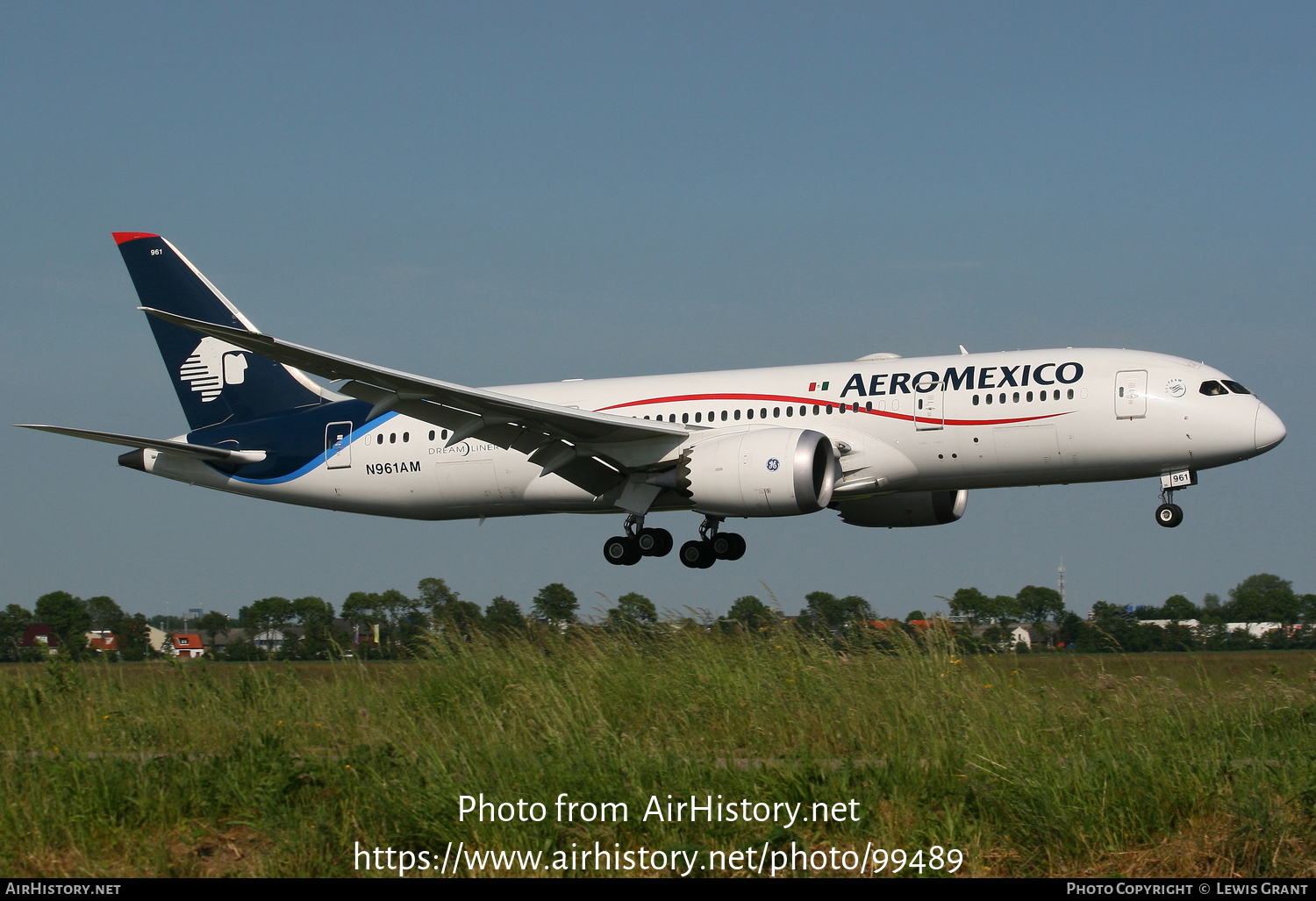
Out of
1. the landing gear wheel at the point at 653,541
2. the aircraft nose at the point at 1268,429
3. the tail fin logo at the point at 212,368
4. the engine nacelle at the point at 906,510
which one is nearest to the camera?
the aircraft nose at the point at 1268,429

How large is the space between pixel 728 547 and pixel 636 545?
6.60ft

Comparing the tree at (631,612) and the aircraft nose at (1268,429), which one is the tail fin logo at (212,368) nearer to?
the tree at (631,612)

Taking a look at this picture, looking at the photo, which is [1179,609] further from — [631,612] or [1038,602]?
[631,612]

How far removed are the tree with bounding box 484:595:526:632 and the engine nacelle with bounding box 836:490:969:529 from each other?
9.52 meters

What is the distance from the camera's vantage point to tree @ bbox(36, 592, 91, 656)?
2180cm

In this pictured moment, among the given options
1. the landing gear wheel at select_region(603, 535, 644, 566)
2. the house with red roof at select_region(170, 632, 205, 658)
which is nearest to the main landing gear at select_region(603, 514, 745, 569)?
the landing gear wheel at select_region(603, 535, 644, 566)

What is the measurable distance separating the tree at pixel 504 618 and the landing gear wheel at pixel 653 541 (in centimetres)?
472

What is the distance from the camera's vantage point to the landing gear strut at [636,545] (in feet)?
89.6

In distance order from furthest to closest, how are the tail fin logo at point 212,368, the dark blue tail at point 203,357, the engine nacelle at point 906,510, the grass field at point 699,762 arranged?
the tail fin logo at point 212,368 → the dark blue tail at point 203,357 → the engine nacelle at point 906,510 → the grass field at point 699,762

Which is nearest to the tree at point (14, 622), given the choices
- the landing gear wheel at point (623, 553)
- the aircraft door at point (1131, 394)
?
the landing gear wheel at point (623, 553)

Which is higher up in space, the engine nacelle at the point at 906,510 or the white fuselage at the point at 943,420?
the white fuselage at the point at 943,420

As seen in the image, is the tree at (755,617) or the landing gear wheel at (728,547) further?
the landing gear wheel at (728,547)

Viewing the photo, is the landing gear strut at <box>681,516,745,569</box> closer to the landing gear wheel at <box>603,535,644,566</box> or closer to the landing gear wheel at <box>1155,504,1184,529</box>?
the landing gear wheel at <box>603,535,644,566</box>
